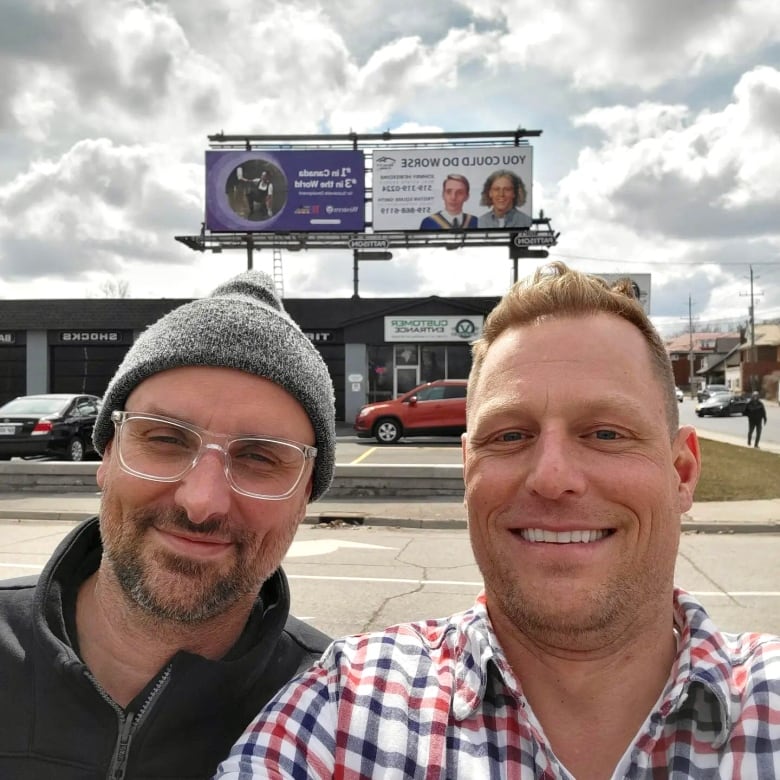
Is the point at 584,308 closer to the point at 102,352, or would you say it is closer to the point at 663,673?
the point at 663,673

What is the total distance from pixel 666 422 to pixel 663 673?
63 cm

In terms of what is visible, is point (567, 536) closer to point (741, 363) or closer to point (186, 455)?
point (186, 455)

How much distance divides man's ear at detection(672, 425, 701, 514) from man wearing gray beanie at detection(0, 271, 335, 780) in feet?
3.32

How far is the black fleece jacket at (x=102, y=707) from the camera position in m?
1.54

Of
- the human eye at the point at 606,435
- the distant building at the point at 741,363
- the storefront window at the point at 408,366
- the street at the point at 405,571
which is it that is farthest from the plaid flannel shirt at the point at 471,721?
the distant building at the point at 741,363

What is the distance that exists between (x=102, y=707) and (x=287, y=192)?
2818 centimetres

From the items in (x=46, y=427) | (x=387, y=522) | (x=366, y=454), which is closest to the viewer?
(x=387, y=522)

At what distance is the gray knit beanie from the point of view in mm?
1898

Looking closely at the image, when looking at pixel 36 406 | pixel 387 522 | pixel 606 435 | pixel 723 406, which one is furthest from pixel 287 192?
pixel 723 406

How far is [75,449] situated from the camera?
15.0 m

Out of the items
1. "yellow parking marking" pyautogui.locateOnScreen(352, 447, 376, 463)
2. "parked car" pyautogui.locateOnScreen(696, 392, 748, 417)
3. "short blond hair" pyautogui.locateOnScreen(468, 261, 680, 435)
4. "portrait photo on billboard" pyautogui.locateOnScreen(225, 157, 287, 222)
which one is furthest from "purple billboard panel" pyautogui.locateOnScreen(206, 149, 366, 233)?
"parked car" pyautogui.locateOnScreen(696, 392, 748, 417)

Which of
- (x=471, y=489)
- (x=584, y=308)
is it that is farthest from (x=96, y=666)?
(x=584, y=308)

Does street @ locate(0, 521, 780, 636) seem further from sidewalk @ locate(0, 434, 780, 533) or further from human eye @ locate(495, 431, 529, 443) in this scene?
human eye @ locate(495, 431, 529, 443)

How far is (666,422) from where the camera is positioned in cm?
176
